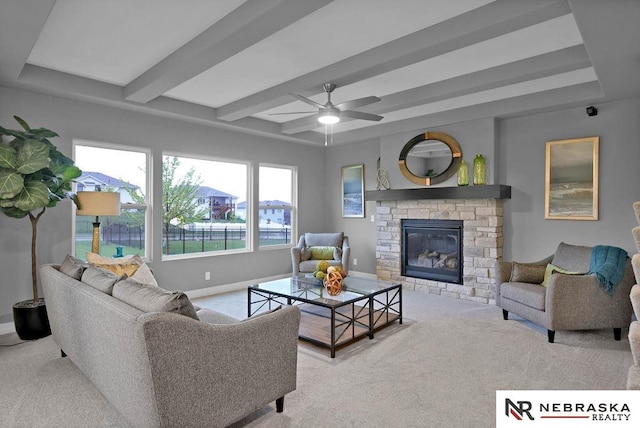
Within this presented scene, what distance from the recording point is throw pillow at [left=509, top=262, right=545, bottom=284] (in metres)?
4.00

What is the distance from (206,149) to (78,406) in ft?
12.0

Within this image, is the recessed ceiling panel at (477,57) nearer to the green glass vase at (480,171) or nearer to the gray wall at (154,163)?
the green glass vase at (480,171)

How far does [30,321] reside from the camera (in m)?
3.39

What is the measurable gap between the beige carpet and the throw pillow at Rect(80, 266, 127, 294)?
2.54 ft

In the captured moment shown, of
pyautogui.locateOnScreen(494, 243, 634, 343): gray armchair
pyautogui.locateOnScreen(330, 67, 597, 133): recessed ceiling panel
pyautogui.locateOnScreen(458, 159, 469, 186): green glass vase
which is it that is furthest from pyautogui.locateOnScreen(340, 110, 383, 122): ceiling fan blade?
pyautogui.locateOnScreen(494, 243, 634, 343): gray armchair

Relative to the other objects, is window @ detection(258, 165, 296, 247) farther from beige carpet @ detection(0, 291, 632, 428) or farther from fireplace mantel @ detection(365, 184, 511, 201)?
beige carpet @ detection(0, 291, 632, 428)

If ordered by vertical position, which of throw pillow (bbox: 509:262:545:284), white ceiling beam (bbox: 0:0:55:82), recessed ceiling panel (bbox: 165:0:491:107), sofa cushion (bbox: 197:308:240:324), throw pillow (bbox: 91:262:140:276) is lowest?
sofa cushion (bbox: 197:308:240:324)

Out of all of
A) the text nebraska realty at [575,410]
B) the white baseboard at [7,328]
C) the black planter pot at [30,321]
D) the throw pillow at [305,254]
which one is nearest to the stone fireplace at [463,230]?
the throw pillow at [305,254]

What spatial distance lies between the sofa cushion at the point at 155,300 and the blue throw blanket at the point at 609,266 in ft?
11.6

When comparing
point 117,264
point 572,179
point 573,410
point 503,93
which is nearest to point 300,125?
point 503,93

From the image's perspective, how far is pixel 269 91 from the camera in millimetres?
4156

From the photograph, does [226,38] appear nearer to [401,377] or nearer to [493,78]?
[493,78]

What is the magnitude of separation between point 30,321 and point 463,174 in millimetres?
5162

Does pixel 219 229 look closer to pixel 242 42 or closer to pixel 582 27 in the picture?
pixel 242 42
